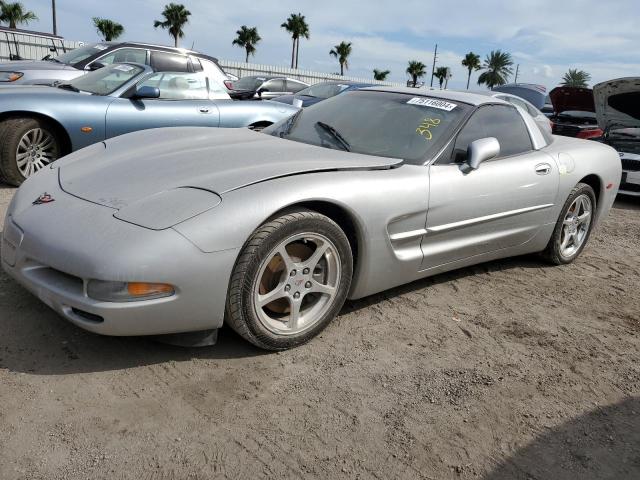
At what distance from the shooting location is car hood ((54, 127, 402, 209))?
259 cm

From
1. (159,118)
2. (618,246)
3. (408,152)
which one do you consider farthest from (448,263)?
(159,118)

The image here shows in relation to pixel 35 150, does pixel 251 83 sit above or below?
above

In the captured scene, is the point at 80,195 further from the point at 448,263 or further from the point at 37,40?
the point at 37,40

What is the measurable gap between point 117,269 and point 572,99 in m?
10.3

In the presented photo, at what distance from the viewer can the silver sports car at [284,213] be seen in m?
2.29

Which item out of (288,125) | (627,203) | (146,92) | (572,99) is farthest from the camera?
(572,99)

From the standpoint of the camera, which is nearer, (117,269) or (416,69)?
(117,269)

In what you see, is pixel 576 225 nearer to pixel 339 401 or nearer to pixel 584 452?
pixel 584 452

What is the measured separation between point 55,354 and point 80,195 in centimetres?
72

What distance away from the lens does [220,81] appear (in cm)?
687

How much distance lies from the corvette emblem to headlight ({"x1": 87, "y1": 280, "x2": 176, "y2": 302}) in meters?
0.63

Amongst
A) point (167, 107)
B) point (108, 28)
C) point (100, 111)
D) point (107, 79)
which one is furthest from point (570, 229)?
point (108, 28)

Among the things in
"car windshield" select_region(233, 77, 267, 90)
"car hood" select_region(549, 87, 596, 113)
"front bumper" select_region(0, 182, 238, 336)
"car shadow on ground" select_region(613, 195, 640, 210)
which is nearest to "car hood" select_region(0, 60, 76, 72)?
"front bumper" select_region(0, 182, 238, 336)

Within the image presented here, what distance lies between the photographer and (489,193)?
347 centimetres
